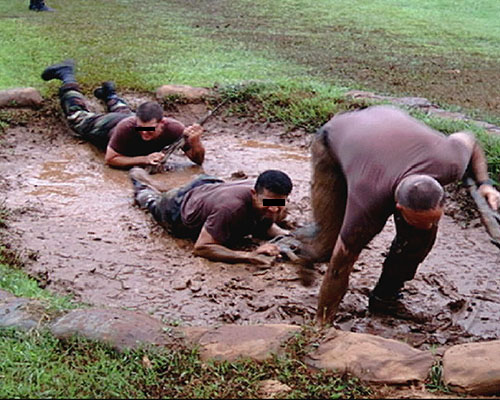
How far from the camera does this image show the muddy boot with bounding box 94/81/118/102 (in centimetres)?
812

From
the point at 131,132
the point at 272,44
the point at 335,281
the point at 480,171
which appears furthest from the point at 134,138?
the point at 272,44

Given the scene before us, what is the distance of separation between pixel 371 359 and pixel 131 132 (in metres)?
4.54

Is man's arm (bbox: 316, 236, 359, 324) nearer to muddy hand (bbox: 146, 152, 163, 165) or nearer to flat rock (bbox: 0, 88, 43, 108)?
muddy hand (bbox: 146, 152, 163, 165)

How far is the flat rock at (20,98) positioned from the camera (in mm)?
7934

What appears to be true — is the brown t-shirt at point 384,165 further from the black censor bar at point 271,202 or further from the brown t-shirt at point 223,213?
the brown t-shirt at point 223,213

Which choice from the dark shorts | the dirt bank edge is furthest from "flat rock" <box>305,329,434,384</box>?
the dark shorts

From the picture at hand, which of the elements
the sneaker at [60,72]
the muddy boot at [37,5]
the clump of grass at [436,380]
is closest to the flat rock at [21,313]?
the clump of grass at [436,380]

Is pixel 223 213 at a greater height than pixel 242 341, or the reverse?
pixel 242 341

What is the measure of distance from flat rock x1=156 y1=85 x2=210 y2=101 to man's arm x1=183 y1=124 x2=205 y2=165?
131 cm

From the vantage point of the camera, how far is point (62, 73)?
27.2 feet

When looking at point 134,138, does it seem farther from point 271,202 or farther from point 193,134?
point 271,202

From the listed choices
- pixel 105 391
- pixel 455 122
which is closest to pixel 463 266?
pixel 455 122

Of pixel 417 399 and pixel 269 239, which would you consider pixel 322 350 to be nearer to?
pixel 417 399

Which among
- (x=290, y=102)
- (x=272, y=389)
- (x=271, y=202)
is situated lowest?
(x=290, y=102)
